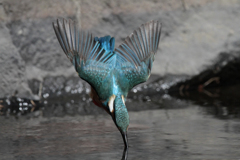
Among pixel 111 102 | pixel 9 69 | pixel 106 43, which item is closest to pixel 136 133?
pixel 111 102

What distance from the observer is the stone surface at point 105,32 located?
18.7ft

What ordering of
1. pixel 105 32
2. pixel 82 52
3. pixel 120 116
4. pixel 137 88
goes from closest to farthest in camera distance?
pixel 120 116, pixel 82 52, pixel 105 32, pixel 137 88

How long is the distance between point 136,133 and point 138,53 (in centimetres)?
71

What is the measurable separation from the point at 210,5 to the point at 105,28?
1.60m

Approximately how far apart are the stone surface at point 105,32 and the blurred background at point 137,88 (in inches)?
0.5

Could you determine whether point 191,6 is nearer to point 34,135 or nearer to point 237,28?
point 237,28

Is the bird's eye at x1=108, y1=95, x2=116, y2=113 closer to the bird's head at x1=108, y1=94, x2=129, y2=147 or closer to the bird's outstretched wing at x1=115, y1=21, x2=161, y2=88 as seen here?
the bird's head at x1=108, y1=94, x2=129, y2=147

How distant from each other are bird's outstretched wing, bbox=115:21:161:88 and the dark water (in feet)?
1.67

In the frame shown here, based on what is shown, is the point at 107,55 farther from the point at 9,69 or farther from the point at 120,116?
the point at 9,69

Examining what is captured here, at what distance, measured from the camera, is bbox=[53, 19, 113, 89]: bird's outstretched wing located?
11.9ft

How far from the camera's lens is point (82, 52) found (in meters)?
3.68

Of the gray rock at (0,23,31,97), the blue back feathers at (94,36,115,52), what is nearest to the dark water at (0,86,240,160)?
the gray rock at (0,23,31,97)

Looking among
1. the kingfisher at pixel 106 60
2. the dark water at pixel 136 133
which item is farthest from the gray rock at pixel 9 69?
the kingfisher at pixel 106 60

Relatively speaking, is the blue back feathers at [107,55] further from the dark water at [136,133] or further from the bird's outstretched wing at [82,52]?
the dark water at [136,133]
